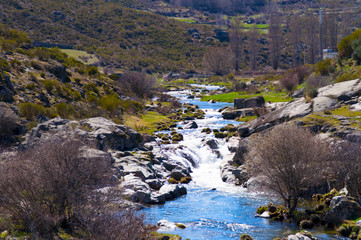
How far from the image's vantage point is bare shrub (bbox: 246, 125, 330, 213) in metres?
21.7

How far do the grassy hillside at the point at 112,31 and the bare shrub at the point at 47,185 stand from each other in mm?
102469

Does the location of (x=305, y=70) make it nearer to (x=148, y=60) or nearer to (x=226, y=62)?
(x=226, y=62)

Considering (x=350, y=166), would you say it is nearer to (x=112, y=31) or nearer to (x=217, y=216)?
(x=217, y=216)

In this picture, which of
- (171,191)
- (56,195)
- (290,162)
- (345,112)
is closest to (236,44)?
(345,112)

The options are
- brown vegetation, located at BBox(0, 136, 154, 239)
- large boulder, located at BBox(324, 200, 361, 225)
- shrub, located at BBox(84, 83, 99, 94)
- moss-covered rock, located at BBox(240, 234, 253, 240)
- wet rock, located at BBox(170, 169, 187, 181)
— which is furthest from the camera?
shrub, located at BBox(84, 83, 99, 94)

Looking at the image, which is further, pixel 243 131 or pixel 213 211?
pixel 243 131

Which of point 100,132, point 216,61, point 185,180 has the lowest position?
point 185,180

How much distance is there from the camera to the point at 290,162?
2173 centimetres

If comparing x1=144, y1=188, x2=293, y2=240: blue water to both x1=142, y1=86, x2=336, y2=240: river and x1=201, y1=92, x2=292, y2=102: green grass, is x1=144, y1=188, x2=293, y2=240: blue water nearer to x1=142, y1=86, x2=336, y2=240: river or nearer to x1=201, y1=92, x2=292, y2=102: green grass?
x1=142, y1=86, x2=336, y2=240: river

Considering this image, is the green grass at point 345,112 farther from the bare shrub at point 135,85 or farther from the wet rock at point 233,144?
the bare shrub at point 135,85

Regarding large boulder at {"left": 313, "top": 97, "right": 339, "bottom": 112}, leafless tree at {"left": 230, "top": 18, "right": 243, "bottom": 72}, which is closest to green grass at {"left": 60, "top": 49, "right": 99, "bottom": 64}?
leafless tree at {"left": 230, "top": 18, "right": 243, "bottom": 72}

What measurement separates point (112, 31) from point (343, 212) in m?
145

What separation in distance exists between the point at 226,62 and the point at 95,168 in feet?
381

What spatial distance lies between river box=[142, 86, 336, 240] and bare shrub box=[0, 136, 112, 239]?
5829mm
